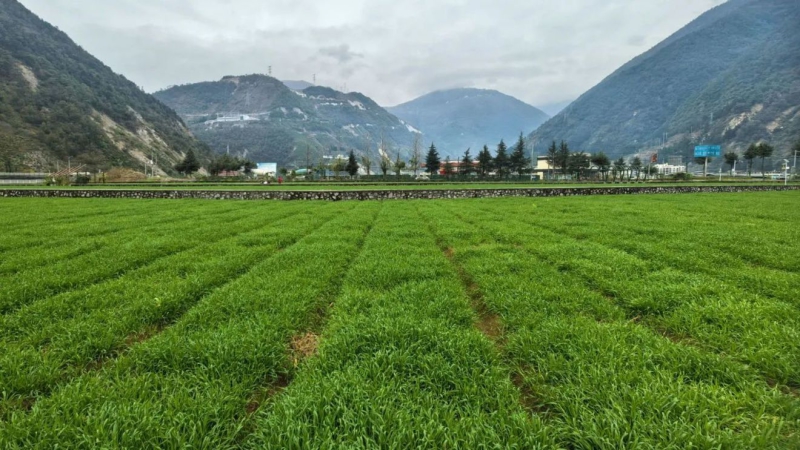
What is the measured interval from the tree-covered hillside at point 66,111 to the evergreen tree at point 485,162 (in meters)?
108

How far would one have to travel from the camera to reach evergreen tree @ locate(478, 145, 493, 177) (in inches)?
3703

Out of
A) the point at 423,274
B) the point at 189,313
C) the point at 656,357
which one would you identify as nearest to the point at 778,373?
the point at 656,357

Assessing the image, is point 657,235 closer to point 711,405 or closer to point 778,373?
point 778,373

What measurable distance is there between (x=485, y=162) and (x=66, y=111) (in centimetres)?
12915

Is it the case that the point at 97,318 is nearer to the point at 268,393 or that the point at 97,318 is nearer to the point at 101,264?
the point at 268,393

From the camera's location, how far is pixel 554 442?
8.04ft

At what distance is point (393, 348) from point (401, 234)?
24.7 feet

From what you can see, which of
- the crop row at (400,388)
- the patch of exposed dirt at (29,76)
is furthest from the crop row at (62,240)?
the patch of exposed dirt at (29,76)

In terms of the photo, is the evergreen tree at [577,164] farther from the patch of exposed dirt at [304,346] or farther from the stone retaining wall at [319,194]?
the patch of exposed dirt at [304,346]

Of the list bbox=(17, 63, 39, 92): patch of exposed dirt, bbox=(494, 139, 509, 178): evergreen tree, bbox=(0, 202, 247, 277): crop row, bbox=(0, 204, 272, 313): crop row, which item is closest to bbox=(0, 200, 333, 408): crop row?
bbox=(0, 204, 272, 313): crop row

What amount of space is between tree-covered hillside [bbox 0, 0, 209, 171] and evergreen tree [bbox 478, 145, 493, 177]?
108m

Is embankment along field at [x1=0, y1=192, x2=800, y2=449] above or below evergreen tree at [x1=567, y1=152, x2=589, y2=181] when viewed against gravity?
below

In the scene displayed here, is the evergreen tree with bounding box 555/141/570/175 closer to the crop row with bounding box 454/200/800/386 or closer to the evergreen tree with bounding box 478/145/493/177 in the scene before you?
the evergreen tree with bounding box 478/145/493/177

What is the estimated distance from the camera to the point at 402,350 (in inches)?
144
